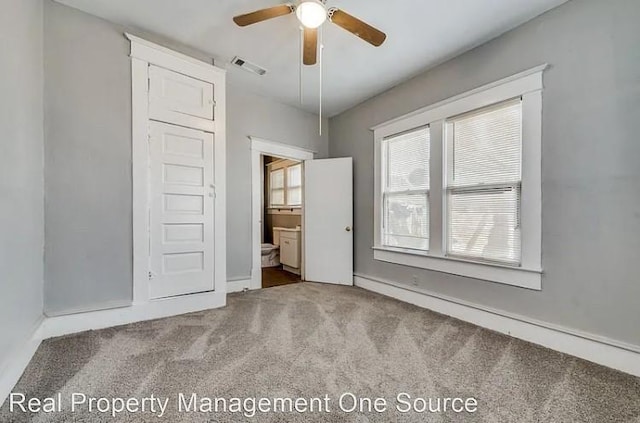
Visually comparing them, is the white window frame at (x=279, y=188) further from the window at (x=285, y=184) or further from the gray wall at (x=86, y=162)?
the gray wall at (x=86, y=162)

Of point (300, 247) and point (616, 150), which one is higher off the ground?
point (616, 150)

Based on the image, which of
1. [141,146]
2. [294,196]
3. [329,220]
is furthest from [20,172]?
[294,196]

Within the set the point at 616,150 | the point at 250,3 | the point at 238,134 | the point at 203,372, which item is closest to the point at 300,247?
the point at 238,134

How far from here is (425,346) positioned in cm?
227

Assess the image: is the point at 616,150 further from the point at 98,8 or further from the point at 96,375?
the point at 98,8

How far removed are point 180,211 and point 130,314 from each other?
1.06 metres

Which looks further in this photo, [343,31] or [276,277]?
[276,277]

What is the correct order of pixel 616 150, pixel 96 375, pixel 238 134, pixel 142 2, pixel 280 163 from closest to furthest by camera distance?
pixel 96 375 < pixel 616 150 < pixel 142 2 < pixel 238 134 < pixel 280 163

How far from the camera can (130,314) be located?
8.76ft

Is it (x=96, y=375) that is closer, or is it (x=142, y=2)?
→ (x=96, y=375)

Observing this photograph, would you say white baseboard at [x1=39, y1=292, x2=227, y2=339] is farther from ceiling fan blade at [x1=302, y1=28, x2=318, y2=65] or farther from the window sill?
ceiling fan blade at [x1=302, y1=28, x2=318, y2=65]

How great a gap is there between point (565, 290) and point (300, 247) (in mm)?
3702

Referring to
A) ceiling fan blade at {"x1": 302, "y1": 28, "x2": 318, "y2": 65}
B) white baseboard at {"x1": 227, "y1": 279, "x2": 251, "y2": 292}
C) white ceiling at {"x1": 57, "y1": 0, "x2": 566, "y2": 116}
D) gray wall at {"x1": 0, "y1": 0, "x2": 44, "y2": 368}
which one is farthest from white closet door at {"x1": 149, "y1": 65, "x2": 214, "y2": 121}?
white baseboard at {"x1": 227, "y1": 279, "x2": 251, "y2": 292}

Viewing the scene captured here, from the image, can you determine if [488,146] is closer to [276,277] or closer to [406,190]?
[406,190]
